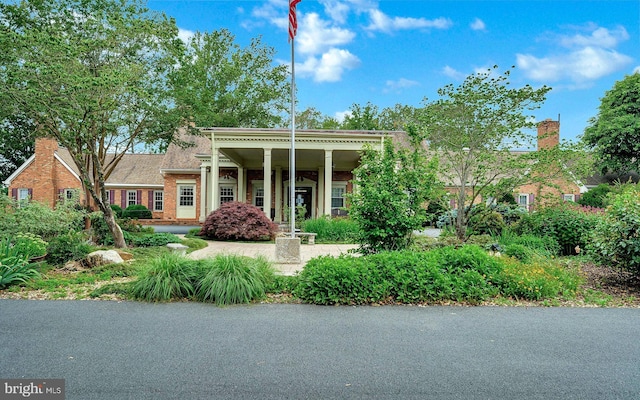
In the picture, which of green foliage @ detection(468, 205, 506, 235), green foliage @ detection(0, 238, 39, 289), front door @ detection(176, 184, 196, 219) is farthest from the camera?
front door @ detection(176, 184, 196, 219)

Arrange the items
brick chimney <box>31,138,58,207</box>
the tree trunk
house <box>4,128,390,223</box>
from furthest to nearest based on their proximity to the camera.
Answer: brick chimney <box>31,138,58,207</box>, house <box>4,128,390,223</box>, the tree trunk

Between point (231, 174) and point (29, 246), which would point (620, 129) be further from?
point (29, 246)

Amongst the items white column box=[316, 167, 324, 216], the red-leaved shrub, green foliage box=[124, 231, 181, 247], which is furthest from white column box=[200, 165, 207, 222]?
green foliage box=[124, 231, 181, 247]

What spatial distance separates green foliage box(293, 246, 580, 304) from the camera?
17.2ft

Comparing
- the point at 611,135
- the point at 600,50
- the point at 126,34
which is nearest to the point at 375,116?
the point at 611,135

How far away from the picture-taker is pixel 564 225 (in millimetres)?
9367

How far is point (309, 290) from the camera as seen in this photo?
17.5 ft

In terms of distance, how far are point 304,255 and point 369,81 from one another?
944 centimetres

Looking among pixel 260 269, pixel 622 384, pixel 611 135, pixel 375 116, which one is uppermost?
pixel 375 116

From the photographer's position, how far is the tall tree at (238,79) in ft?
89.7

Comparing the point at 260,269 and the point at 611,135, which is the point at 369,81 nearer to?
the point at 260,269

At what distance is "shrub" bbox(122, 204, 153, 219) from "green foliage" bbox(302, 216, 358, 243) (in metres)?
13.7

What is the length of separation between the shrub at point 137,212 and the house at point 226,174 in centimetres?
84

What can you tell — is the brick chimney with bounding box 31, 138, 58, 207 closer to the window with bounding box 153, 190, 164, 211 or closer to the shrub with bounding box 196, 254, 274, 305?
the window with bounding box 153, 190, 164, 211
